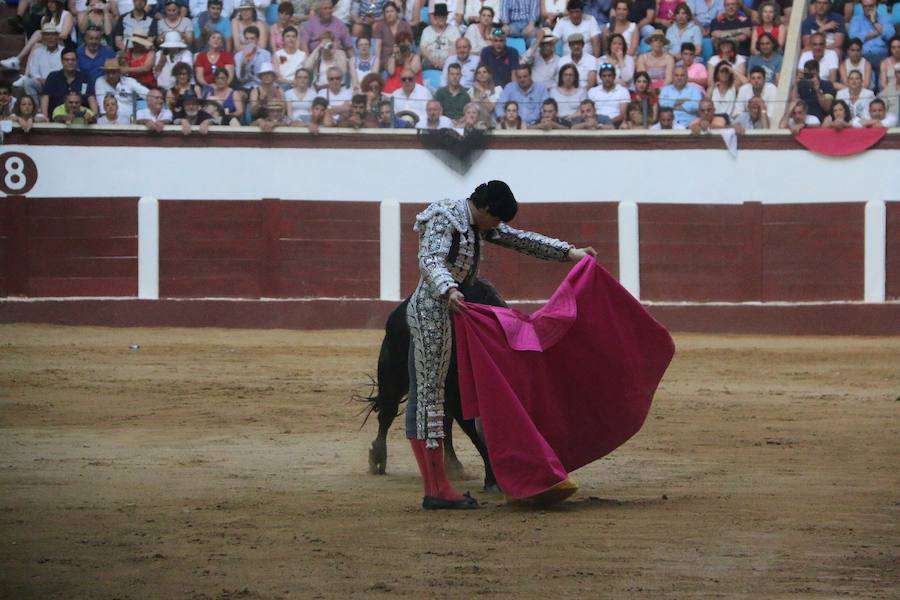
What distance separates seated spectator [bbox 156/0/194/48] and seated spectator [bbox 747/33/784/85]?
438 cm

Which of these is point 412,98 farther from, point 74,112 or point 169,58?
point 74,112

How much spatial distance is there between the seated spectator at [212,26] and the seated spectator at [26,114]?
1344 millimetres

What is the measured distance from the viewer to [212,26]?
11320 mm

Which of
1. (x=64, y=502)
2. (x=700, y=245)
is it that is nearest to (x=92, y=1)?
(x=700, y=245)

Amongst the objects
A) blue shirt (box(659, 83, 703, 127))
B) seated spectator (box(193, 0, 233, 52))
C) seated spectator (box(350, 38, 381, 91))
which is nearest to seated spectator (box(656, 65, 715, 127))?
blue shirt (box(659, 83, 703, 127))

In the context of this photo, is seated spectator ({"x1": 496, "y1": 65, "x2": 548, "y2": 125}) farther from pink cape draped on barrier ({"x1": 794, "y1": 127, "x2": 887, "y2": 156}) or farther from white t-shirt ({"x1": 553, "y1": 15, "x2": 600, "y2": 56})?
pink cape draped on barrier ({"x1": 794, "y1": 127, "x2": 887, "y2": 156})

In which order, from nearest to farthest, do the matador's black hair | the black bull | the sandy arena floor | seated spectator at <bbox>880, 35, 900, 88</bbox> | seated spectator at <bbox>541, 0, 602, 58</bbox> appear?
the sandy arena floor → the matador's black hair → the black bull → seated spectator at <bbox>880, 35, 900, 88</bbox> → seated spectator at <bbox>541, 0, 602, 58</bbox>

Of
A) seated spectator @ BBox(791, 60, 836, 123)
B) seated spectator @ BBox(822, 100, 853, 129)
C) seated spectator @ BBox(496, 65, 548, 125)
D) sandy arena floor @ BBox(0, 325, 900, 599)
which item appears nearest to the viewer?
sandy arena floor @ BBox(0, 325, 900, 599)

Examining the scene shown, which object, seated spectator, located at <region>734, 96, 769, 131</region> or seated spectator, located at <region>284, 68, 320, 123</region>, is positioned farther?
seated spectator, located at <region>284, 68, 320, 123</region>

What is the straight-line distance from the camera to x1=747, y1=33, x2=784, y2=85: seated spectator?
10.8m

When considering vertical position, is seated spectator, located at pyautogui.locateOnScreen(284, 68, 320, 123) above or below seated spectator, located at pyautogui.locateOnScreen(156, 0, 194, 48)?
below

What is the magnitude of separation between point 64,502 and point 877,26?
27.0ft

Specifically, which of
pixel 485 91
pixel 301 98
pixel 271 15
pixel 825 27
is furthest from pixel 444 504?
pixel 271 15

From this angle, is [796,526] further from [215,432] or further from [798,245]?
[798,245]
